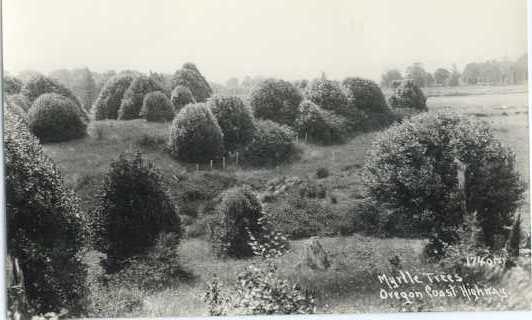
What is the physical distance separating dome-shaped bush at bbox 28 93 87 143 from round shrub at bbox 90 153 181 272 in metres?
0.79

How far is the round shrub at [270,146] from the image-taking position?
777 cm

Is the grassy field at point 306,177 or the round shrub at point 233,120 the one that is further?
the round shrub at point 233,120

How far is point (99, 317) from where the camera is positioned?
291 inches

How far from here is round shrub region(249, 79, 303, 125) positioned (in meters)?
7.70

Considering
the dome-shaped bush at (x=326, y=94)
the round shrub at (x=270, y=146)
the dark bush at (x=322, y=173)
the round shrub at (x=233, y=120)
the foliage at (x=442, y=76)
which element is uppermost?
the foliage at (x=442, y=76)

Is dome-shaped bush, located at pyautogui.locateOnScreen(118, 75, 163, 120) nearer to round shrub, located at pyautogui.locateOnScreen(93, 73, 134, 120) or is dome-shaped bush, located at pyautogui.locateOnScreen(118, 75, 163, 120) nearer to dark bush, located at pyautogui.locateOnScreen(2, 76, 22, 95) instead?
round shrub, located at pyautogui.locateOnScreen(93, 73, 134, 120)

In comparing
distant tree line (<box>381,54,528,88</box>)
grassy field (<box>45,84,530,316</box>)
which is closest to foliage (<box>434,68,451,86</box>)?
distant tree line (<box>381,54,528,88</box>)

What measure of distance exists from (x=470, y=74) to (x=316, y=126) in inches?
87.3

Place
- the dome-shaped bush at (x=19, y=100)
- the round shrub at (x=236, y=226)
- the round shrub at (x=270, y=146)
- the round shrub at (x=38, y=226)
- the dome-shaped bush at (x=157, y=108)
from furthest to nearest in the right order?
the round shrub at (x=270, y=146) → the dome-shaped bush at (x=157, y=108) → the round shrub at (x=236, y=226) → the dome-shaped bush at (x=19, y=100) → the round shrub at (x=38, y=226)

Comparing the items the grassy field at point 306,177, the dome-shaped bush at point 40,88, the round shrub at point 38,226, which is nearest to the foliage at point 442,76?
the grassy field at point 306,177

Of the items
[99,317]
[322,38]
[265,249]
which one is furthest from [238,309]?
[322,38]

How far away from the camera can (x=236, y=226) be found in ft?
24.8

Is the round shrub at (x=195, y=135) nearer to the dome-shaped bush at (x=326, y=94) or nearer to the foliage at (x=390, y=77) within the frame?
the dome-shaped bush at (x=326, y=94)

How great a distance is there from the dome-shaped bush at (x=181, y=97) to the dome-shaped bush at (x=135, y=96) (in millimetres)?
218
